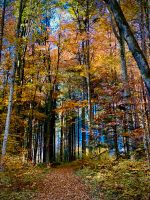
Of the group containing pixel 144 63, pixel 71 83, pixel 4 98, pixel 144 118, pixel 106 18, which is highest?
pixel 106 18

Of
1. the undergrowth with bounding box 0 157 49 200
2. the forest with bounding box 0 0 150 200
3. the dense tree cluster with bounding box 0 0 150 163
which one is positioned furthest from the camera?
the dense tree cluster with bounding box 0 0 150 163

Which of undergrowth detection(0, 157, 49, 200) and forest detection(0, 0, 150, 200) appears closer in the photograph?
undergrowth detection(0, 157, 49, 200)

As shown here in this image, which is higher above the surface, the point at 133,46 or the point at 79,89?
the point at 79,89

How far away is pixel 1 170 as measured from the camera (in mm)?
9539

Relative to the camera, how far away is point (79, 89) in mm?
29891

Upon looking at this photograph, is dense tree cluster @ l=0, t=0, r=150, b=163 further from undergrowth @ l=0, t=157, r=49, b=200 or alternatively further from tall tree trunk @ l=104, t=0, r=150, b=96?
tall tree trunk @ l=104, t=0, r=150, b=96

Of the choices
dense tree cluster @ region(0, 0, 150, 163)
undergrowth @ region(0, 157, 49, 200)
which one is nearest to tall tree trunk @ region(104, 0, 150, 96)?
undergrowth @ region(0, 157, 49, 200)

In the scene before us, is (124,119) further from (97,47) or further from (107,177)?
(97,47)

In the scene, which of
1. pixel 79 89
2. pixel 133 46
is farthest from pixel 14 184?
pixel 79 89

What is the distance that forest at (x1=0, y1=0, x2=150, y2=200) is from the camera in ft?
30.7

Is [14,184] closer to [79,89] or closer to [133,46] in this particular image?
[133,46]

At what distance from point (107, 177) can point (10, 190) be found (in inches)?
148

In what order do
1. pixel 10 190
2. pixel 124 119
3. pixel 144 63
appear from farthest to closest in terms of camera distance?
pixel 124 119 < pixel 10 190 < pixel 144 63

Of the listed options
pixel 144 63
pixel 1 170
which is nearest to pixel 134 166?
pixel 1 170
